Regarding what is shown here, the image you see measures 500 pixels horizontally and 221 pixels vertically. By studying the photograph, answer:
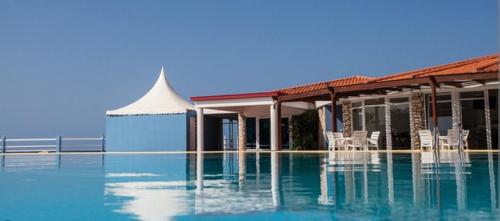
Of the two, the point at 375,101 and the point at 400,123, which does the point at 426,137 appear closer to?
the point at 400,123

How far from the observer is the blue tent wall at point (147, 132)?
75.4ft

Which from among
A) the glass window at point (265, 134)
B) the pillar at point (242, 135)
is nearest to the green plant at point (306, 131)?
the pillar at point (242, 135)

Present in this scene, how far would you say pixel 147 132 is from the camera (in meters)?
23.3

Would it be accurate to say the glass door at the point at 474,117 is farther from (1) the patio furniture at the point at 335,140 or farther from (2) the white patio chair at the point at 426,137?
(1) the patio furniture at the point at 335,140

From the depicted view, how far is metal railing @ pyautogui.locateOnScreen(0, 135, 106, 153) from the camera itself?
23.7 m

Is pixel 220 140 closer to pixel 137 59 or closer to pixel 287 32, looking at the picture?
pixel 287 32

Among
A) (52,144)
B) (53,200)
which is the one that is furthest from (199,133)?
(53,200)

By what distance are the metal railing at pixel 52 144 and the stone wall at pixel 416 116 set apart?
1481cm

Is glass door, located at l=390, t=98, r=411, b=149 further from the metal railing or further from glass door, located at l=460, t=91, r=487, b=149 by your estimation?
the metal railing

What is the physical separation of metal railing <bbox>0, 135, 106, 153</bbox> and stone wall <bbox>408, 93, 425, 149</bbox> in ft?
48.6

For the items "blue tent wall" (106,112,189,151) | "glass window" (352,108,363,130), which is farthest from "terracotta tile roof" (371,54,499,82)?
"blue tent wall" (106,112,189,151)

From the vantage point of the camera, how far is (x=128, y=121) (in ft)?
76.9

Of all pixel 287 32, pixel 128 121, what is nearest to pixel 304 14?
pixel 287 32

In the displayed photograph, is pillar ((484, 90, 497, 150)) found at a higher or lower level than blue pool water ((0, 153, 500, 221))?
higher
